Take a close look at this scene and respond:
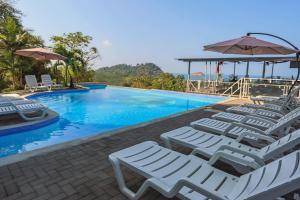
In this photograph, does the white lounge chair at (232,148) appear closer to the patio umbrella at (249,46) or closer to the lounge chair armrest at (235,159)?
the lounge chair armrest at (235,159)

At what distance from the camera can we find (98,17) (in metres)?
21.7

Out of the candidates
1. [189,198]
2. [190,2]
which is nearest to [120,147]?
[189,198]

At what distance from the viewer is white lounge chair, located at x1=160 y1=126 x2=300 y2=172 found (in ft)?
7.46

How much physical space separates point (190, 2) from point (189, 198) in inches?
677

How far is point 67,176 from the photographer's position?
305 centimetres

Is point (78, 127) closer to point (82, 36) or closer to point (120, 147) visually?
point (120, 147)

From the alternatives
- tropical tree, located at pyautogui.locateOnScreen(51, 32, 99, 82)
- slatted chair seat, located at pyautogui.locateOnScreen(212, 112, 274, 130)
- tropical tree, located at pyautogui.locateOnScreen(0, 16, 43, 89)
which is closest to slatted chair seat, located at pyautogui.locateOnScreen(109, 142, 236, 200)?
slatted chair seat, located at pyautogui.locateOnScreen(212, 112, 274, 130)

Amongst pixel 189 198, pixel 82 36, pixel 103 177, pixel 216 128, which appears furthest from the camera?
pixel 82 36

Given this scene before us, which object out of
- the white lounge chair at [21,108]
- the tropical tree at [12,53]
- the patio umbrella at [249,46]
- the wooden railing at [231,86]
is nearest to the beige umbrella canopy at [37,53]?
the tropical tree at [12,53]

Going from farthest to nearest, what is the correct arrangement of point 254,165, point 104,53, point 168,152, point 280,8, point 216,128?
point 104,53
point 280,8
point 216,128
point 168,152
point 254,165

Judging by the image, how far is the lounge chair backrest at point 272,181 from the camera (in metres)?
1.29

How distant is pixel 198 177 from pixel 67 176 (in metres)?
1.83

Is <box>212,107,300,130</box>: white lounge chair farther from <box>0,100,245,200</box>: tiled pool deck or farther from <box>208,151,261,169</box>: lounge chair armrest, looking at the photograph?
<box>0,100,245,200</box>: tiled pool deck

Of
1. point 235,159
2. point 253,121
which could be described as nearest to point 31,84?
point 253,121
